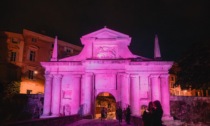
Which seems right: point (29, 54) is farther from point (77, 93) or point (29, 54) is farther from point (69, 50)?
point (77, 93)

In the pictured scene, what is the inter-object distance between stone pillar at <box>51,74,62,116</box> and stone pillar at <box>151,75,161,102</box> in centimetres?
1302

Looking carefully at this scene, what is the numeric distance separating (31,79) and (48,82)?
391 inches

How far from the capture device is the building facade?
39.9m

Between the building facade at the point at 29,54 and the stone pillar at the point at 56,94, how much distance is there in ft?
32.0

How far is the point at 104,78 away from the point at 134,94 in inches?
182

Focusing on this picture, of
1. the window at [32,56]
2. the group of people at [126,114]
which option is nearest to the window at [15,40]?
the window at [32,56]

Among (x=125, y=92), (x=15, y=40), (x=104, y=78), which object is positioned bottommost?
(x=125, y=92)

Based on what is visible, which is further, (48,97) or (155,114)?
(48,97)

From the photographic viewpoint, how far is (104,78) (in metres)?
32.0

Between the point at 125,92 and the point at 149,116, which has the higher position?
the point at 125,92

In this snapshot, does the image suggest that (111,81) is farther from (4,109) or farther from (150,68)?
(4,109)

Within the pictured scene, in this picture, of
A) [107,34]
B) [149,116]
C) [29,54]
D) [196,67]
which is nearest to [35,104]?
[29,54]

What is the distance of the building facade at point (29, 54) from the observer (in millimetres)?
39938

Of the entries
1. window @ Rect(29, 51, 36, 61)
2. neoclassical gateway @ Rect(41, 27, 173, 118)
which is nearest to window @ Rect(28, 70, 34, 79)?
window @ Rect(29, 51, 36, 61)
